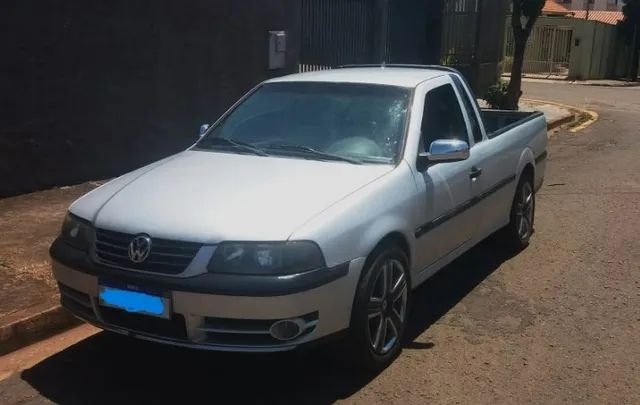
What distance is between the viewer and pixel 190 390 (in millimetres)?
3854

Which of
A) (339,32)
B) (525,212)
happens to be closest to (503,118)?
(525,212)

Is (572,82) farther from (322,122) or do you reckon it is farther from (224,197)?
(224,197)

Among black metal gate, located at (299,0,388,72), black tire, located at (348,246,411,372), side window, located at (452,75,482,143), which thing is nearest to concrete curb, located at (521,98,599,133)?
black metal gate, located at (299,0,388,72)

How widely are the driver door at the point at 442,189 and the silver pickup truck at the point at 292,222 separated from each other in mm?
14

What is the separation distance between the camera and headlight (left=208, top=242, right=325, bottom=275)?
3.42 meters

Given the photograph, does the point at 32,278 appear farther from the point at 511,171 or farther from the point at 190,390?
the point at 511,171

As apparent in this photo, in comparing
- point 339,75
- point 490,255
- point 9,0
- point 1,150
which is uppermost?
point 9,0

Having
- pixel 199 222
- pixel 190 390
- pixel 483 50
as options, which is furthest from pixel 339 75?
pixel 483 50

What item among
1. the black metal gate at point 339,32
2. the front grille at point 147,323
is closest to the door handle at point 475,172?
the front grille at point 147,323

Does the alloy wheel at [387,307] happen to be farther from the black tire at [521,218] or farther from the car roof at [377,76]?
the black tire at [521,218]

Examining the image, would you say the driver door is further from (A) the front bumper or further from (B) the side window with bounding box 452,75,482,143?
(A) the front bumper

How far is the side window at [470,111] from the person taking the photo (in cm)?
547

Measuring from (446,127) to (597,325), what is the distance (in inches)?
65.3

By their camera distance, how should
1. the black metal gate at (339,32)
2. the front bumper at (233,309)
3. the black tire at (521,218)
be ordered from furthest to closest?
the black metal gate at (339,32) → the black tire at (521,218) → the front bumper at (233,309)
